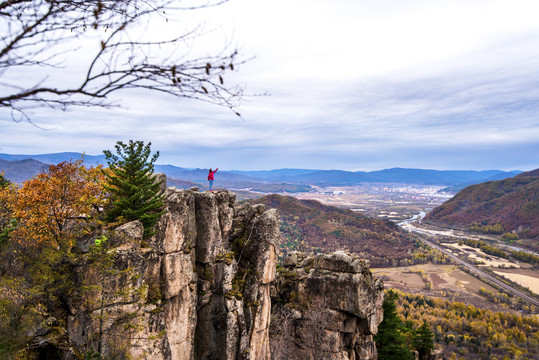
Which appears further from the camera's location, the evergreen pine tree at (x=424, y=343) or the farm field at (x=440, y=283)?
the farm field at (x=440, y=283)

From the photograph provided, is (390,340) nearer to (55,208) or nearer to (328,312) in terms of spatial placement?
(328,312)

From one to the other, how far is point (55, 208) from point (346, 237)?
16012cm

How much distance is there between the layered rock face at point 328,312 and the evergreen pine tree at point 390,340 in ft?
18.1

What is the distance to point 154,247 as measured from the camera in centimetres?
2011

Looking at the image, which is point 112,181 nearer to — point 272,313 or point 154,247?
point 154,247

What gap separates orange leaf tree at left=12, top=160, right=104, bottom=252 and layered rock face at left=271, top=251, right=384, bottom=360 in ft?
61.2

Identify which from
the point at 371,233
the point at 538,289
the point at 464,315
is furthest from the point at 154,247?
the point at 371,233

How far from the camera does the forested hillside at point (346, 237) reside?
14862 centimetres

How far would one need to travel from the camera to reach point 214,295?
76.4 ft

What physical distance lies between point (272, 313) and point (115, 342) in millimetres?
15379

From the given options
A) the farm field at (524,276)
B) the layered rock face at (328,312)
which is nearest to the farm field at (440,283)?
the farm field at (524,276)

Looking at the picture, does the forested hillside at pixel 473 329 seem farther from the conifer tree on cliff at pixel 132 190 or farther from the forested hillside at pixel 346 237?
the conifer tree on cliff at pixel 132 190

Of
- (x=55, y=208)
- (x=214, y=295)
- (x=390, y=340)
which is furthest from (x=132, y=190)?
(x=390, y=340)

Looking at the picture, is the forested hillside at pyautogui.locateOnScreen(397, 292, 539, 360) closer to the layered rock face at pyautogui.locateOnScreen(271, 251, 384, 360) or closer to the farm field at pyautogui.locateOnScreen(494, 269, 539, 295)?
the layered rock face at pyautogui.locateOnScreen(271, 251, 384, 360)
